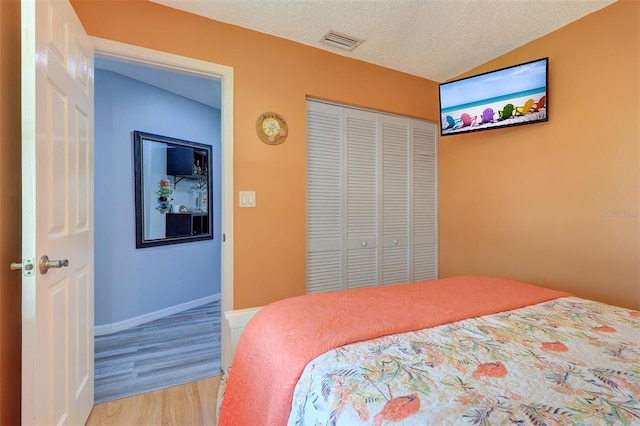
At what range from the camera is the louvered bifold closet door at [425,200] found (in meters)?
3.03

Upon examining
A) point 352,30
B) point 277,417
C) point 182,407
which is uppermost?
point 352,30

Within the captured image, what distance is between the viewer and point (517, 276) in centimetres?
249

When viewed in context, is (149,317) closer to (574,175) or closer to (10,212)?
(10,212)

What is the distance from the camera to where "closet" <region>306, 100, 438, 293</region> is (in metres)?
2.54

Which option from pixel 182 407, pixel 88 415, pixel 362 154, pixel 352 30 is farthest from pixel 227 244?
pixel 352 30

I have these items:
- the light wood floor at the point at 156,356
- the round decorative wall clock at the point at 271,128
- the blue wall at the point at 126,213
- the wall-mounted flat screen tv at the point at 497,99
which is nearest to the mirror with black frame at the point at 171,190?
the blue wall at the point at 126,213

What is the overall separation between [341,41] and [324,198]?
4.06 feet

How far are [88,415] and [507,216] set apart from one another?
10.4 ft

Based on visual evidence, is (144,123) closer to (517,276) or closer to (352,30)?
(352,30)

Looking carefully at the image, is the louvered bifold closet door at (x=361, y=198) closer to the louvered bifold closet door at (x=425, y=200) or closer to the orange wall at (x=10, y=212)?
the louvered bifold closet door at (x=425, y=200)

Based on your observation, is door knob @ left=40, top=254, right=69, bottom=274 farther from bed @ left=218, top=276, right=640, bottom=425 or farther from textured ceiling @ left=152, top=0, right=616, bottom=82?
textured ceiling @ left=152, top=0, right=616, bottom=82

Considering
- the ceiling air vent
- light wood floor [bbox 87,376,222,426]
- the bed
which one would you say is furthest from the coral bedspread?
the ceiling air vent

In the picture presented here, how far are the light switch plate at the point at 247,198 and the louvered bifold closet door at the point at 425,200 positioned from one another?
1637 millimetres

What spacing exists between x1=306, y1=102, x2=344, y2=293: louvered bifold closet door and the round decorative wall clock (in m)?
0.26
